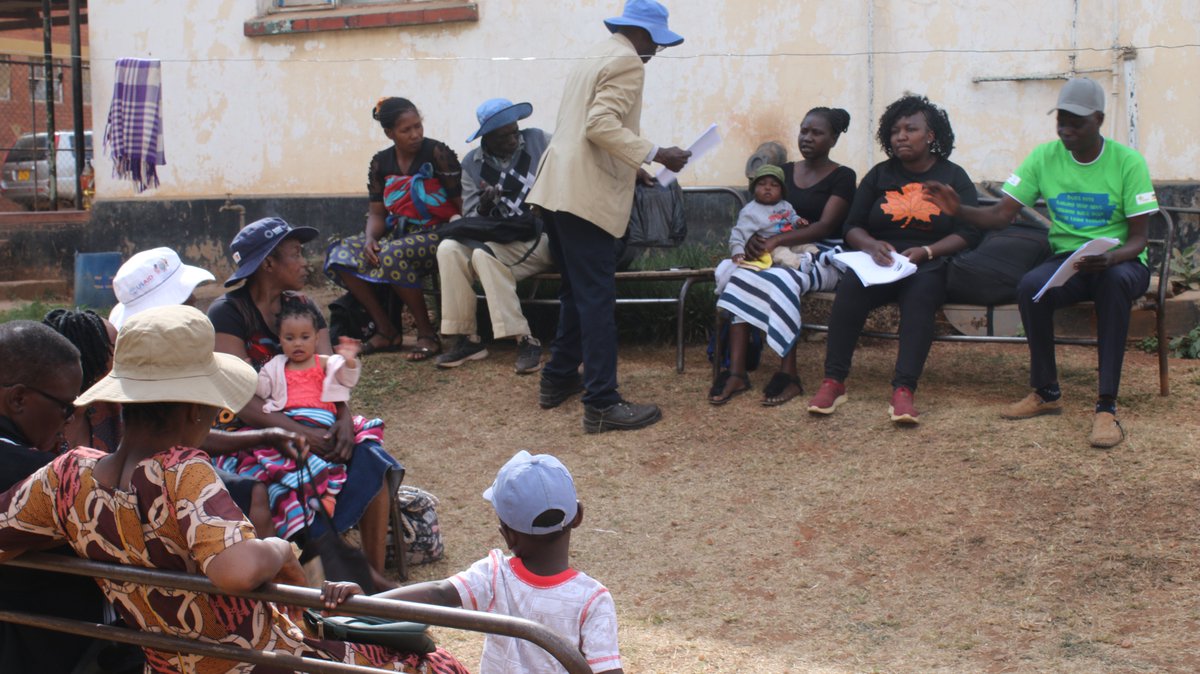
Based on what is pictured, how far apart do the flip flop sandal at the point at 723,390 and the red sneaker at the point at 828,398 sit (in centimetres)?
45

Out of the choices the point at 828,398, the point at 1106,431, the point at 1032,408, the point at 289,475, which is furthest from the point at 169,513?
the point at 1032,408

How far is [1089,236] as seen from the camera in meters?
5.73

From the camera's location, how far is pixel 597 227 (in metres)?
6.20

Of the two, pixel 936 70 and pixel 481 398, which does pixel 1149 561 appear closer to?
pixel 481 398

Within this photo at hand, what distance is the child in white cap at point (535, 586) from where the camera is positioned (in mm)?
2754

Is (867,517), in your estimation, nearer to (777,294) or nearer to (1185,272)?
(777,294)

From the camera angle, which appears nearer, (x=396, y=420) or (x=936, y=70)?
(x=396, y=420)

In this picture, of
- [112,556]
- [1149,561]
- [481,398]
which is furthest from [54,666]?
[481,398]

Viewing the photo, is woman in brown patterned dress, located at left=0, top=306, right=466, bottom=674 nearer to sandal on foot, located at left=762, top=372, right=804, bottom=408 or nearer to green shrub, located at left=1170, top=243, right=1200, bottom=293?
sandal on foot, located at left=762, top=372, right=804, bottom=408

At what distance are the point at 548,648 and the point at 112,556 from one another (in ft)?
3.28

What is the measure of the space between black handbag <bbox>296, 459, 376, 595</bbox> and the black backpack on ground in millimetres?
3205

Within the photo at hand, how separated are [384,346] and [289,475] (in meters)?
3.43

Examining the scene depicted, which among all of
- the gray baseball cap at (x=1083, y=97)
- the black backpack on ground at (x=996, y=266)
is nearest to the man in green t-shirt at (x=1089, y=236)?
the gray baseball cap at (x=1083, y=97)

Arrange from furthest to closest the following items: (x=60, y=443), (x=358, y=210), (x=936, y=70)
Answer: (x=358, y=210)
(x=936, y=70)
(x=60, y=443)
